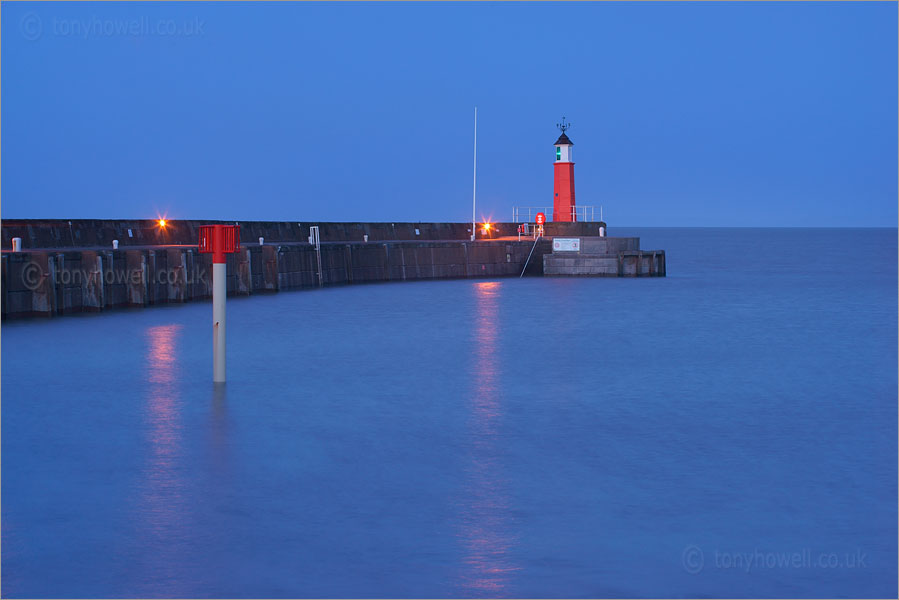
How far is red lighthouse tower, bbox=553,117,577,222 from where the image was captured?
36.1m

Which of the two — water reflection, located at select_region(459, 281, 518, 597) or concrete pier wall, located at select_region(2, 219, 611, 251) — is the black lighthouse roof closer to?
concrete pier wall, located at select_region(2, 219, 611, 251)

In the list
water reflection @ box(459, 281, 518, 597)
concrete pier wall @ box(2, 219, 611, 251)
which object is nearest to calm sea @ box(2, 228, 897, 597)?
water reflection @ box(459, 281, 518, 597)

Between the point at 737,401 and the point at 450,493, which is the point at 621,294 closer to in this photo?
the point at 737,401

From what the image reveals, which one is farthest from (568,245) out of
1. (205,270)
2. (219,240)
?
(219,240)

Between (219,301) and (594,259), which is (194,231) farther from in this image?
(219,301)

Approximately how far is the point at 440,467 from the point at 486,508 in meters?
1.26

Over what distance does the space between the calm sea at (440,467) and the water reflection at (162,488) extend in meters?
0.02

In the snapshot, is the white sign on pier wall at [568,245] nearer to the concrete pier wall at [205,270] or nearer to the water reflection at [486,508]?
the concrete pier wall at [205,270]

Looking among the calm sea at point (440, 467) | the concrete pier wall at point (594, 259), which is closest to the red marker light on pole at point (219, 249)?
the calm sea at point (440, 467)

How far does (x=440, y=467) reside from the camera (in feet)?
24.2

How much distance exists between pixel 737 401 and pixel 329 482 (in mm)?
5447

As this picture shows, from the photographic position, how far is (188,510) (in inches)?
237

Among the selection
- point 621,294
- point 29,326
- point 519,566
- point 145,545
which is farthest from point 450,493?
point 621,294

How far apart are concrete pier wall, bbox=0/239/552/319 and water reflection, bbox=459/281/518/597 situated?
896 centimetres
